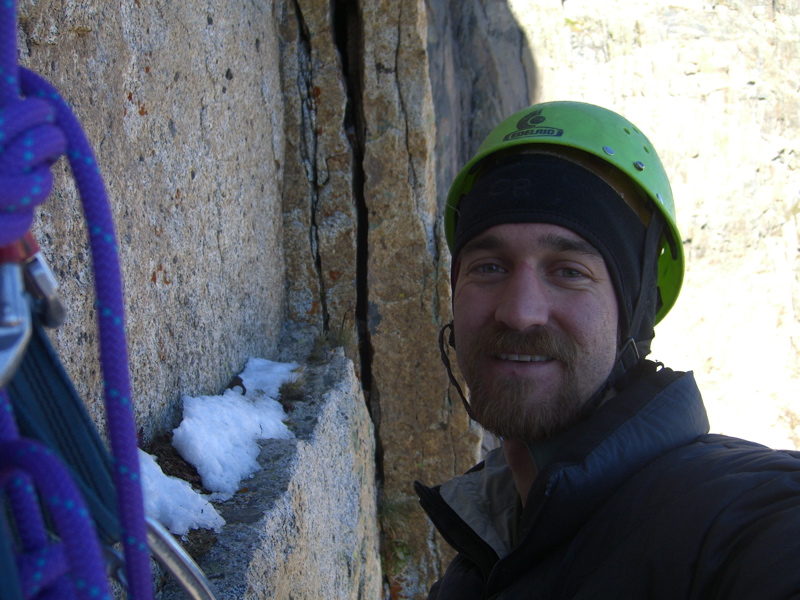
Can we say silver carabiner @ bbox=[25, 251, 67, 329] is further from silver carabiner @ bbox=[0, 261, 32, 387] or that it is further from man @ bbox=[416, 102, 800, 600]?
man @ bbox=[416, 102, 800, 600]

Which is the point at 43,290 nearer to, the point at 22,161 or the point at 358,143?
the point at 22,161

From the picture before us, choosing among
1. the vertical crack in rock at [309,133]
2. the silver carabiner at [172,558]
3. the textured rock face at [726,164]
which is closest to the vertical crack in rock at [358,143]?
the vertical crack in rock at [309,133]

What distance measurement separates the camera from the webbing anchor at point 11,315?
0.46 m

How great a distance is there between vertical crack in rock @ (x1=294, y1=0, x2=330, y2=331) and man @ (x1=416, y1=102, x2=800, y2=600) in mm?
1430

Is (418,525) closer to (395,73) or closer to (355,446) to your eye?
(355,446)

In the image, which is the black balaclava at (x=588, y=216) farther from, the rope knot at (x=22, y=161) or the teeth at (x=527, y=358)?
the rope knot at (x=22, y=161)

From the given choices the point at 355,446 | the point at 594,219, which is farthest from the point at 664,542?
the point at 355,446

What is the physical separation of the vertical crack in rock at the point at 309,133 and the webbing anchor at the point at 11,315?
2.69 meters

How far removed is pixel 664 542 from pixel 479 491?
0.81m

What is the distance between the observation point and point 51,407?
1.98 feet

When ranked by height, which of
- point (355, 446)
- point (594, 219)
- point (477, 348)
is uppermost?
point (594, 219)

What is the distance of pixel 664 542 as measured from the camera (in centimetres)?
88

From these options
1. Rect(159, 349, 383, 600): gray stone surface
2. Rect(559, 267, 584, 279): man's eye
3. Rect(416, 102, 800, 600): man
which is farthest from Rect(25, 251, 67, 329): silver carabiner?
Rect(559, 267, 584, 279): man's eye

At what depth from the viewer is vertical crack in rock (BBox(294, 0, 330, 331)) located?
3.19 metres
